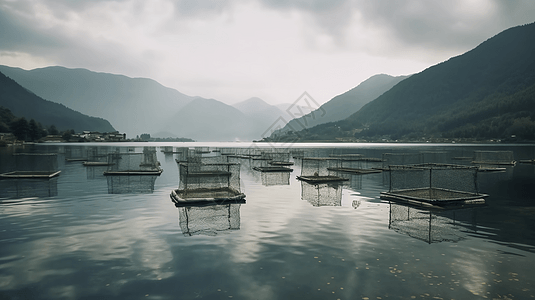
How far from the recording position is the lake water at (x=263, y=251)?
9.14m

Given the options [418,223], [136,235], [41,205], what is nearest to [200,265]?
[136,235]

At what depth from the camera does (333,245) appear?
44.0ft

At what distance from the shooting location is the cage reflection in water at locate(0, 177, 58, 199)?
26.0 meters

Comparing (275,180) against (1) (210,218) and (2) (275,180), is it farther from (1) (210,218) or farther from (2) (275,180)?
(1) (210,218)

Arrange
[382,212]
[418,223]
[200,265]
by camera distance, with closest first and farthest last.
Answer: [200,265]
[418,223]
[382,212]

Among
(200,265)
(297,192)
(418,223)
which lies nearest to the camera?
(200,265)

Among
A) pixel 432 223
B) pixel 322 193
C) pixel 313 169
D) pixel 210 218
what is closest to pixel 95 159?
pixel 313 169

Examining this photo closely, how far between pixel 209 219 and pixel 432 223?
12.1 meters

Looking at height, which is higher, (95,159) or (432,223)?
(432,223)

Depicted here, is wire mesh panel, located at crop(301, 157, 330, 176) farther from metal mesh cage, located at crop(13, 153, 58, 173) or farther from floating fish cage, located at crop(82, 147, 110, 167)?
floating fish cage, located at crop(82, 147, 110, 167)

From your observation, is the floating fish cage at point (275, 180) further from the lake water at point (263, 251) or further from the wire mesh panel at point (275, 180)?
the lake water at point (263, 251)

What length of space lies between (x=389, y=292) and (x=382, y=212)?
1208cm

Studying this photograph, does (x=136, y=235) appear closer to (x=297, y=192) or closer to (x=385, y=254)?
(x=385, y=254)

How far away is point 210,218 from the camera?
18.1 metres
